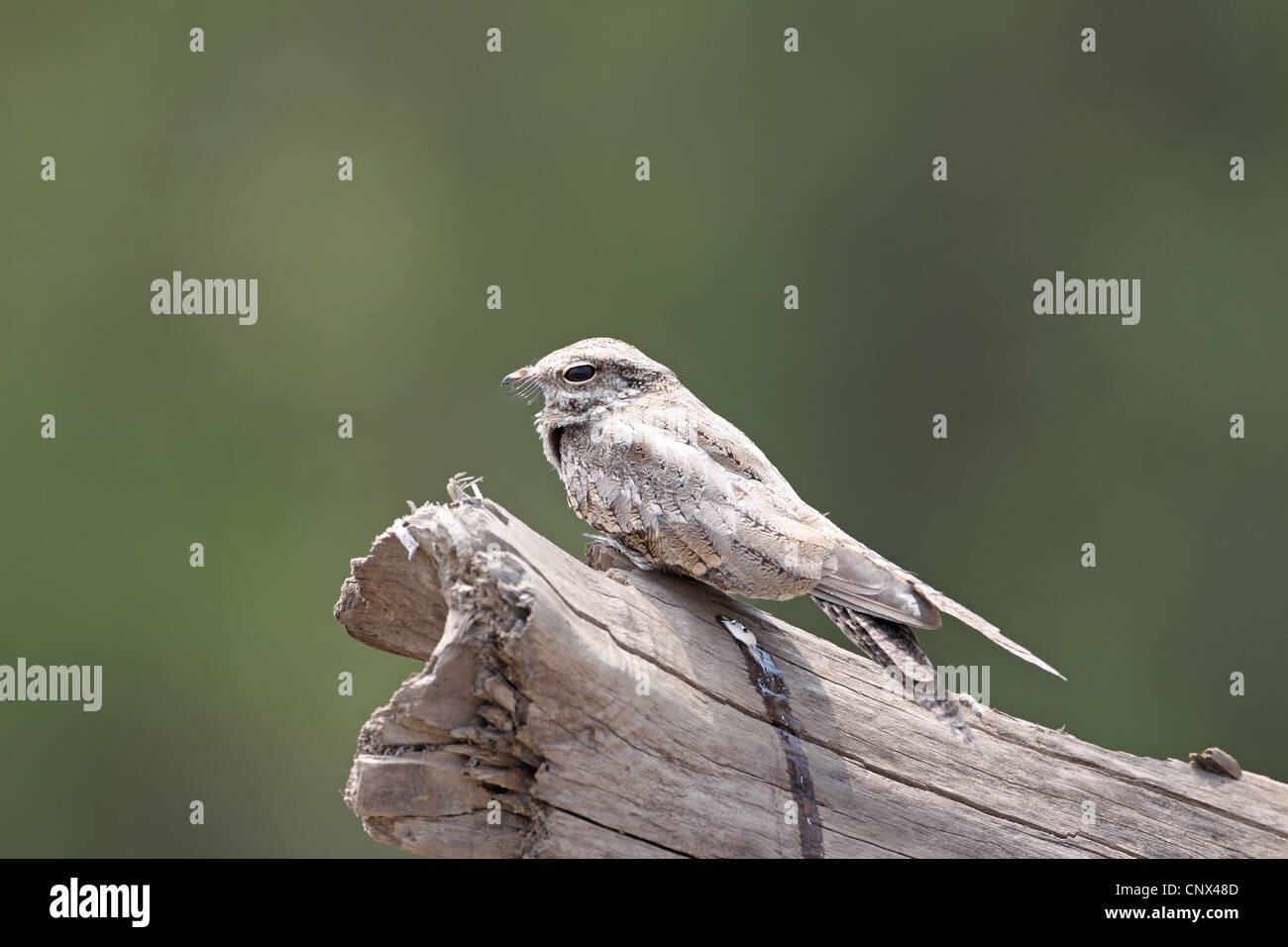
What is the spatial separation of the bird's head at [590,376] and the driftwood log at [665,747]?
391 millimetres

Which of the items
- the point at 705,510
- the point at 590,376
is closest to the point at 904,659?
the point at 705,510

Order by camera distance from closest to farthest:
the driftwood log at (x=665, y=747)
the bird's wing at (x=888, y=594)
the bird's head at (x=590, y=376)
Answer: the driftwood log at (x=665, y=747) → the bird's wing at (x=888, y=594) → the bird's head at (x=590, y=376)

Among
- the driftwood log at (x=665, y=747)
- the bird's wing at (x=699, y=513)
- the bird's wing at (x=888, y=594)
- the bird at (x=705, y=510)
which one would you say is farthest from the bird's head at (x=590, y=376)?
the bird's wing at (x=888, y=594)

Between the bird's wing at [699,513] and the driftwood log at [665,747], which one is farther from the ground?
the bird's wing at [699,513]

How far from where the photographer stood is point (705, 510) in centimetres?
224

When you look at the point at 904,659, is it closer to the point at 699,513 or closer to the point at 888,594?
the point at 888,594

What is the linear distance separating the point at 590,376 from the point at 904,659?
0.97 m

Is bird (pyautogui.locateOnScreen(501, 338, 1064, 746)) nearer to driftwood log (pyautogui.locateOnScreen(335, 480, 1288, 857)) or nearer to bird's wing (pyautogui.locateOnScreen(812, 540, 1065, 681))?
bird's wing (pyautogui.locateOnScreen(812, 540, 1065, 681))

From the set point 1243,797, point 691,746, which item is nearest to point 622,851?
point 691,746

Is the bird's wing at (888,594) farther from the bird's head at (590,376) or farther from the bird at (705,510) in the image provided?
the bird's head at (590,376)

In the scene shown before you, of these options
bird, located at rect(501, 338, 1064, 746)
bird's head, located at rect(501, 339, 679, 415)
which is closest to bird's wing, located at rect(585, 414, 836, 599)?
bird, located at rect(501, 338, 1064, 746)

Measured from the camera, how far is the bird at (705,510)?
2.13 meters

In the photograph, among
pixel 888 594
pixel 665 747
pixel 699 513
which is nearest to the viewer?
pixel 665 747

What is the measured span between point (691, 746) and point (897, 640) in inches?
20.3
